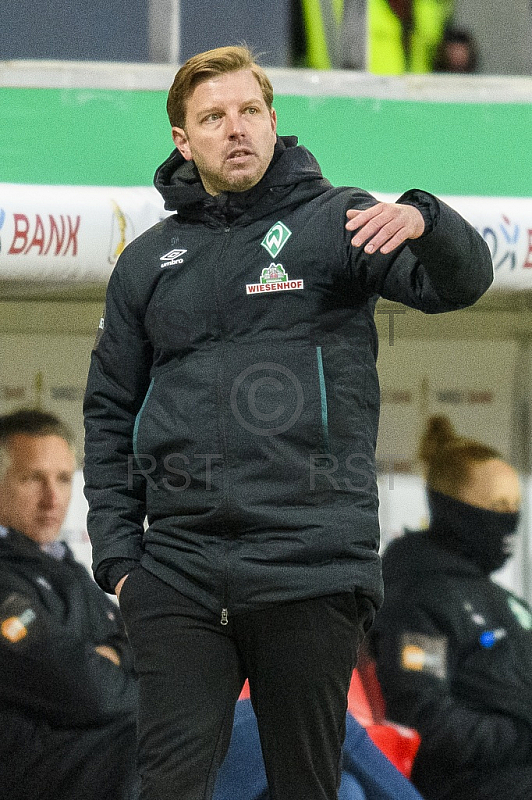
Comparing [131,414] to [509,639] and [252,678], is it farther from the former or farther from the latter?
[509,639]

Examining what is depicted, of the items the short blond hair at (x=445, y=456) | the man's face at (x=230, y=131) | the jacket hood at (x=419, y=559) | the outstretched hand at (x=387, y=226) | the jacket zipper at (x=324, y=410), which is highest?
the man's face at (x=230, y=131)

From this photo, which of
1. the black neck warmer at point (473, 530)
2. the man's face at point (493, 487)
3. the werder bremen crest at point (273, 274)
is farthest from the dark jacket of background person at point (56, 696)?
the werder bremen crest at point (273, 274)

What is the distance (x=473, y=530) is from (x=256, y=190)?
2159 mm

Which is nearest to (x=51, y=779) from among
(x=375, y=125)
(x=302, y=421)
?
(x=302, y=421)

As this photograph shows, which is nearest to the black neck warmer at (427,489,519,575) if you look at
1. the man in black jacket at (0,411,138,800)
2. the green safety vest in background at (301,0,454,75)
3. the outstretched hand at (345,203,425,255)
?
the man in black jacket at (0,411,138,800)

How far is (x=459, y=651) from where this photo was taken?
12.1 feet

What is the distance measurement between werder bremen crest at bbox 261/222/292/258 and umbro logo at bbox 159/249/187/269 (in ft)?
0.48

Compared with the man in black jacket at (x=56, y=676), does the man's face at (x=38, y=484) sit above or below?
above

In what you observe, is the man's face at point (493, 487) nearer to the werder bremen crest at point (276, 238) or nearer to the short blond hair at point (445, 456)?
the short blond hair at point (445, 456)

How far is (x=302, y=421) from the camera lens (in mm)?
1806

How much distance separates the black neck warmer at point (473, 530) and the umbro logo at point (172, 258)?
6.88ft

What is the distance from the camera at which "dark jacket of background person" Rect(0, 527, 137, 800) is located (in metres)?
3.41

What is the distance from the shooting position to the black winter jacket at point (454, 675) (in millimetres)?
3650

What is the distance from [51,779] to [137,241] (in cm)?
195
